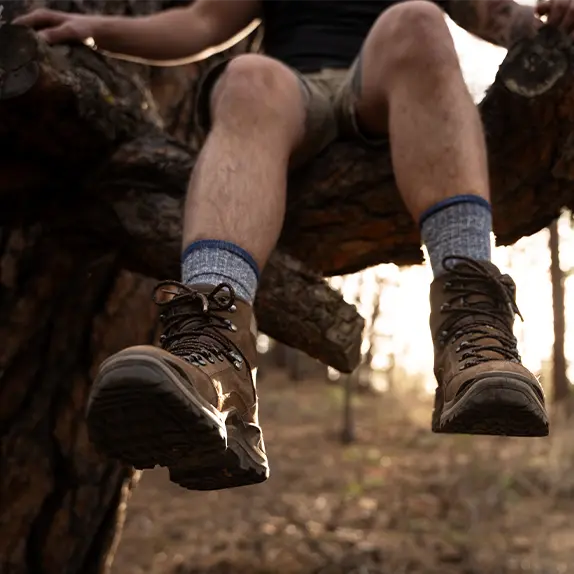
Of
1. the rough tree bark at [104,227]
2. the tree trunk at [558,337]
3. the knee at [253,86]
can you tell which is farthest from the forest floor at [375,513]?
the knee at [253,86]

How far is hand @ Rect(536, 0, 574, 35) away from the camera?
1661 millimetres

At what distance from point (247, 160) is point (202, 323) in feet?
1.24

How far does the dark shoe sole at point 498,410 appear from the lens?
1241 millimetres

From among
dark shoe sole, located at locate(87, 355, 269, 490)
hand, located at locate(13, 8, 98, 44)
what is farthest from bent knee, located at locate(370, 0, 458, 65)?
dark shoe sole, located at locate(87, 355, 269, 490)

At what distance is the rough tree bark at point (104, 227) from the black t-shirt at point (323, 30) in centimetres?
27

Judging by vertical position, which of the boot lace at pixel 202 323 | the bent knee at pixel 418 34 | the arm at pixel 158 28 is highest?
the arm at pixel 158 28

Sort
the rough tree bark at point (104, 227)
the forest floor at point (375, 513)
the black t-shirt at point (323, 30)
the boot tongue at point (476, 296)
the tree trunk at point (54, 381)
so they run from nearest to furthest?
the boot tongue at point (476, 296)
the rough tree bark at point (104, 227)
the black t-shirt at point (323, 30)
the tree trunk at point (54, 381)
the forest floor at point (375, 513)

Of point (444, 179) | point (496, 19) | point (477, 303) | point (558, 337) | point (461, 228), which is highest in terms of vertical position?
point (558, 337)

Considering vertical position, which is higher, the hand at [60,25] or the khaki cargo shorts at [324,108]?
the hand at [60,25]

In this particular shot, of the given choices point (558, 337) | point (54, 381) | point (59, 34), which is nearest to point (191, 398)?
point (59, 34)

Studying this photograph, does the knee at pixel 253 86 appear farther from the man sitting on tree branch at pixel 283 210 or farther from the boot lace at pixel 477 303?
the boot lace at pixel 477 303

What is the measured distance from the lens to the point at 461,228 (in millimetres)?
1536

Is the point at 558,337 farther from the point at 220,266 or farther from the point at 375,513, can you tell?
the point at 220,266

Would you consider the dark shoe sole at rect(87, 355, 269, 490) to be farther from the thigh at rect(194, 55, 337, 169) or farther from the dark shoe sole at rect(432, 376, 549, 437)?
the thigh at rect(194, 55, 337, 169)
